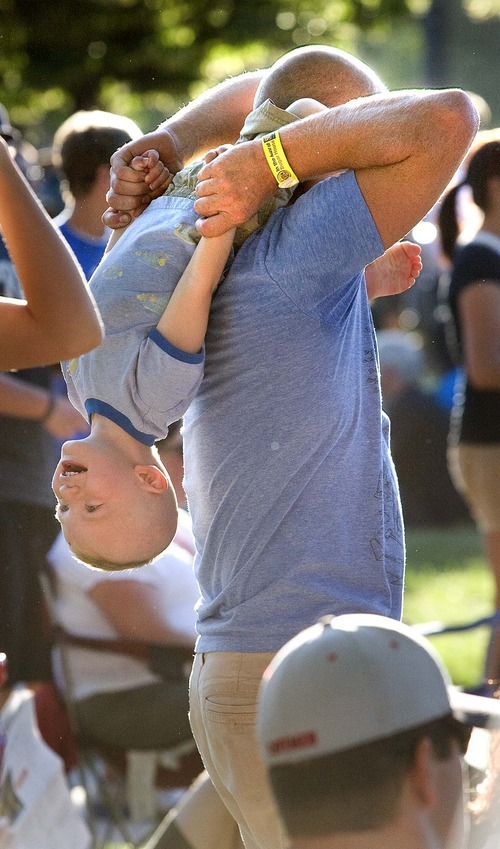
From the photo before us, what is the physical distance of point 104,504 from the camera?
1.87m

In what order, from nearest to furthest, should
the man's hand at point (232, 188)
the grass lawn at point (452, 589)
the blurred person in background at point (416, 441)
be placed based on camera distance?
the man's hand at point (232, 188) → the grass lawn at point (452, 589) → the blurred person in background at point (416, 441)

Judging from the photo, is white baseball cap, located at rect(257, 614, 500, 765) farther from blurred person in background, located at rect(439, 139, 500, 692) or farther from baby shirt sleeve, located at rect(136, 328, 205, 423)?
blurred person in background, located at rect(439, 139, 500, 692)

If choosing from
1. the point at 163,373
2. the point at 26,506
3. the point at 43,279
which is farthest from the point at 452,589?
the point at 43,279

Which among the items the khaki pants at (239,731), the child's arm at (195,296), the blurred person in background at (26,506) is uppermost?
the child's arm at (195,296)

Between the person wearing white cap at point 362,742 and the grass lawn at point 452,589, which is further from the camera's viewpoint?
the grass lawn at point 452,589

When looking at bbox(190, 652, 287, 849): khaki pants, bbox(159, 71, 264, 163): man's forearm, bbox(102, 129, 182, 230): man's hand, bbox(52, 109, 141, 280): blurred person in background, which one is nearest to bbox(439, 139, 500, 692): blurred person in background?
bbox(52, 109, 141, 280): blurred person in background

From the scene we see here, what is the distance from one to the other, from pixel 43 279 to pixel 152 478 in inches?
15.6

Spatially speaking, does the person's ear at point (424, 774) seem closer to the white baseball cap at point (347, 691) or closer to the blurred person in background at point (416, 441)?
the white baseball cap at point (347, 691)

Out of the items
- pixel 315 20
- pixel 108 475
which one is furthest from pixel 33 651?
pixel 315 20

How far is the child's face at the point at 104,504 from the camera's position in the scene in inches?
72.9

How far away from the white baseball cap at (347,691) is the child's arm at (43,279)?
552mm

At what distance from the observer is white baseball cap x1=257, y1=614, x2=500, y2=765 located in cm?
135

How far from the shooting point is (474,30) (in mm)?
29188

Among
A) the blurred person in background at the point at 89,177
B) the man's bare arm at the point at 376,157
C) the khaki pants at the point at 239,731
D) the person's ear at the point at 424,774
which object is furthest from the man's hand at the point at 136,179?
the blurred person in background at the point at 89,177
